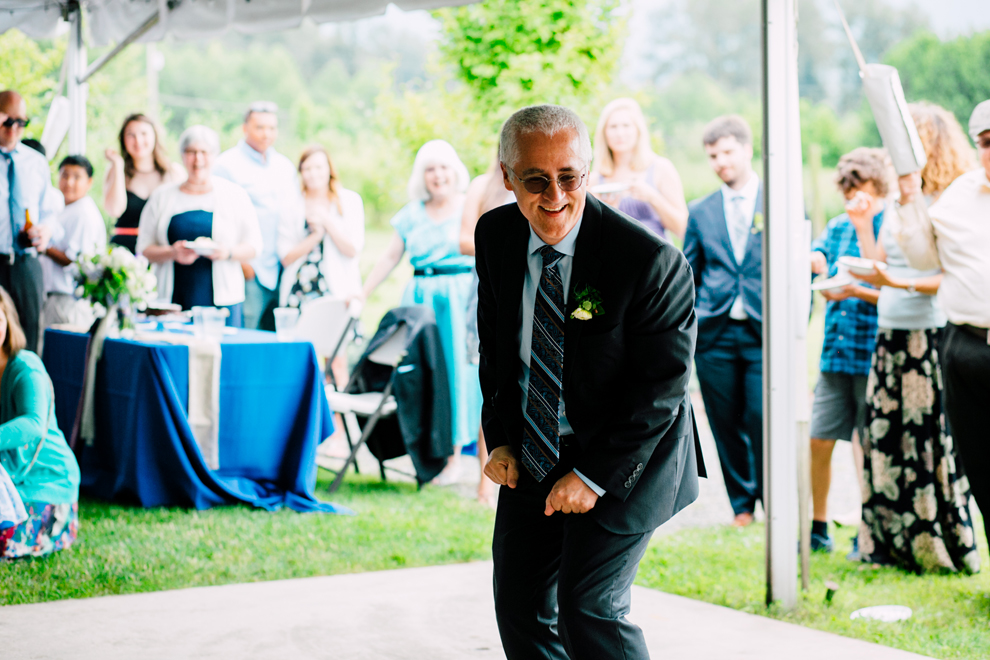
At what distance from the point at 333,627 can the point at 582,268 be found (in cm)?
189

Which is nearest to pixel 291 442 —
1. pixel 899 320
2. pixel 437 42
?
pixel 899 320

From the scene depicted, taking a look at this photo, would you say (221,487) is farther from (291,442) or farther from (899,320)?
(899,320)

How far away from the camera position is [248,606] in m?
3.65

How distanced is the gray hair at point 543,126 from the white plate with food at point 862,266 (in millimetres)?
2254

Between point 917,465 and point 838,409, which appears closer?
point 917,465

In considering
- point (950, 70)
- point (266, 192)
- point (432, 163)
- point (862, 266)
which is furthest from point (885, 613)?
point (950, 70)

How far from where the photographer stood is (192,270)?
5922 millimetres

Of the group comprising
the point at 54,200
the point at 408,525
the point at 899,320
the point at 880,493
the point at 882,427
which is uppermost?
the point at 54,200

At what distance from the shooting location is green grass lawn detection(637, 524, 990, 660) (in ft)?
11.2

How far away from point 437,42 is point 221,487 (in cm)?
843

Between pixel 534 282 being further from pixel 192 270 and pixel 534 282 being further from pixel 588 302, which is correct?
pixel 192 270

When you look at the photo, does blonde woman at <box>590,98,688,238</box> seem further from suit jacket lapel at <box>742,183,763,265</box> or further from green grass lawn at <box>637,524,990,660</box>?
green grass lawn at <box>637,524,990,660</box>

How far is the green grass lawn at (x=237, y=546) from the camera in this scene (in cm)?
386

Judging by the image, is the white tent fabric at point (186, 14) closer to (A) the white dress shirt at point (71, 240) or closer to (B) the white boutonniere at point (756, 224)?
(A) the white dress shirt at point (71, 240)
